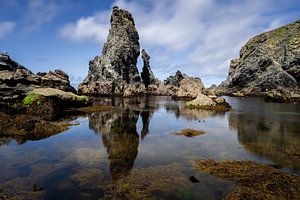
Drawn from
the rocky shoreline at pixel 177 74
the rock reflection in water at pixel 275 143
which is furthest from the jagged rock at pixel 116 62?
the rock reflection in water at pixel 275 143

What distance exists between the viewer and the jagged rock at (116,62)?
110562 millimetres

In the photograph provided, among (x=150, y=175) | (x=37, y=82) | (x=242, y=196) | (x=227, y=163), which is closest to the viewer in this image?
(x=242, y=196)

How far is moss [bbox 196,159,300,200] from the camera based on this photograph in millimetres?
10961

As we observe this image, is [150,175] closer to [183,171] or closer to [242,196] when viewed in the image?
[183,171]

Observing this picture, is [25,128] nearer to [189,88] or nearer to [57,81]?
[57,81]

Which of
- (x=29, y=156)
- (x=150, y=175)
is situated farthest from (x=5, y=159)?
(x=150, y=175)

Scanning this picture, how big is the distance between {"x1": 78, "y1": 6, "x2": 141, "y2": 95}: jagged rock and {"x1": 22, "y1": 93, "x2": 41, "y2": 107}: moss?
7066 centimetres

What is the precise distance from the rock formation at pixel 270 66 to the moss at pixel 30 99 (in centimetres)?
9397

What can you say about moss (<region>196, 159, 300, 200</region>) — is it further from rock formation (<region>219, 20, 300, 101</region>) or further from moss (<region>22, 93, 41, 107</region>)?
rock formation (<region>219, 20, 300, 101</region>)

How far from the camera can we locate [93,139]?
22.0 meters

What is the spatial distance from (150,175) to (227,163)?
516cm

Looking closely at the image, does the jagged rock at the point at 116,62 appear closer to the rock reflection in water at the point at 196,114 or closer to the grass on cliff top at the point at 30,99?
the rock reflection in water at the point at 196,114

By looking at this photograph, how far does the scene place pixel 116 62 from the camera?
391 feet

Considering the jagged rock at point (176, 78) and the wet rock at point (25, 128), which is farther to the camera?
the jagged rock at point (176, 78)
